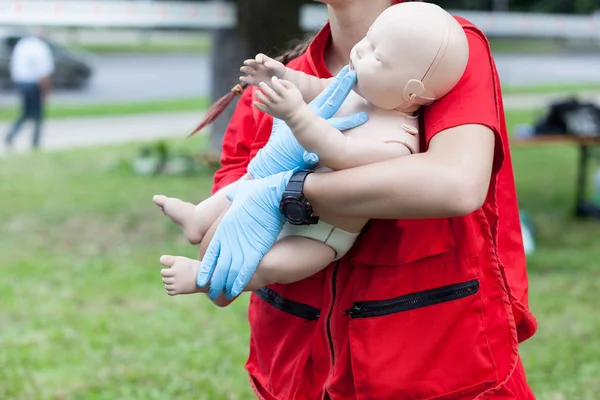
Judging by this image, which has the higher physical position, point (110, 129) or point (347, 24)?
point (347, 24)

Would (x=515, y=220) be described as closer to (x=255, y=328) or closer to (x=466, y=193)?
(x=466, y=193)

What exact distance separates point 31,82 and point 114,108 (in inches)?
157

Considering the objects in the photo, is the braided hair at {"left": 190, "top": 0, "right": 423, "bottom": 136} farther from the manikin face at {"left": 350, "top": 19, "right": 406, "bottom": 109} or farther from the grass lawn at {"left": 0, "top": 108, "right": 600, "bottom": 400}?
the grass lawn at {"left": 0, "top": 108, "right": 600, "bottom": 400}

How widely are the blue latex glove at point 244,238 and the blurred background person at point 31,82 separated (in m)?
11.8

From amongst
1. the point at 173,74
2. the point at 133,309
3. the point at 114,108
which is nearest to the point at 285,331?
the point at 133,309

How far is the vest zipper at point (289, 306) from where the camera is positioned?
6.46 feet

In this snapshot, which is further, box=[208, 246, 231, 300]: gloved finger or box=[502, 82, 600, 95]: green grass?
box=[502, 82, 600, 95]: green grass

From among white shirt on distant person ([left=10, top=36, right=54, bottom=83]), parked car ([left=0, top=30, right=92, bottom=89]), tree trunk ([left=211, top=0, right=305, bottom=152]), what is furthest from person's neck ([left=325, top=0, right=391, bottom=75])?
parked car ([left=0, top=30, right=92, bottom=89])

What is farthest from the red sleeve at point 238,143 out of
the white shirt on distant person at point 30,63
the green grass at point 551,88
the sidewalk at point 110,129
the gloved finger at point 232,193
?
the green grass at point 551,88

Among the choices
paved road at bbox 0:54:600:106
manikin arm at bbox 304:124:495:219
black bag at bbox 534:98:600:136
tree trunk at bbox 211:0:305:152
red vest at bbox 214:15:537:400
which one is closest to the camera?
manikin arm at bbox 304:124:495:219

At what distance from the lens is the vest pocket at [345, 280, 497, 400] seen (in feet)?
5.98

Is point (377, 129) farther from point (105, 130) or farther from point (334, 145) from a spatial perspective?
point (105, 130)

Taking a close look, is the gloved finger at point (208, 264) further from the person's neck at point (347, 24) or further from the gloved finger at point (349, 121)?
the person's neck at point (347, 24)

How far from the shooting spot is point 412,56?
1646 mm
